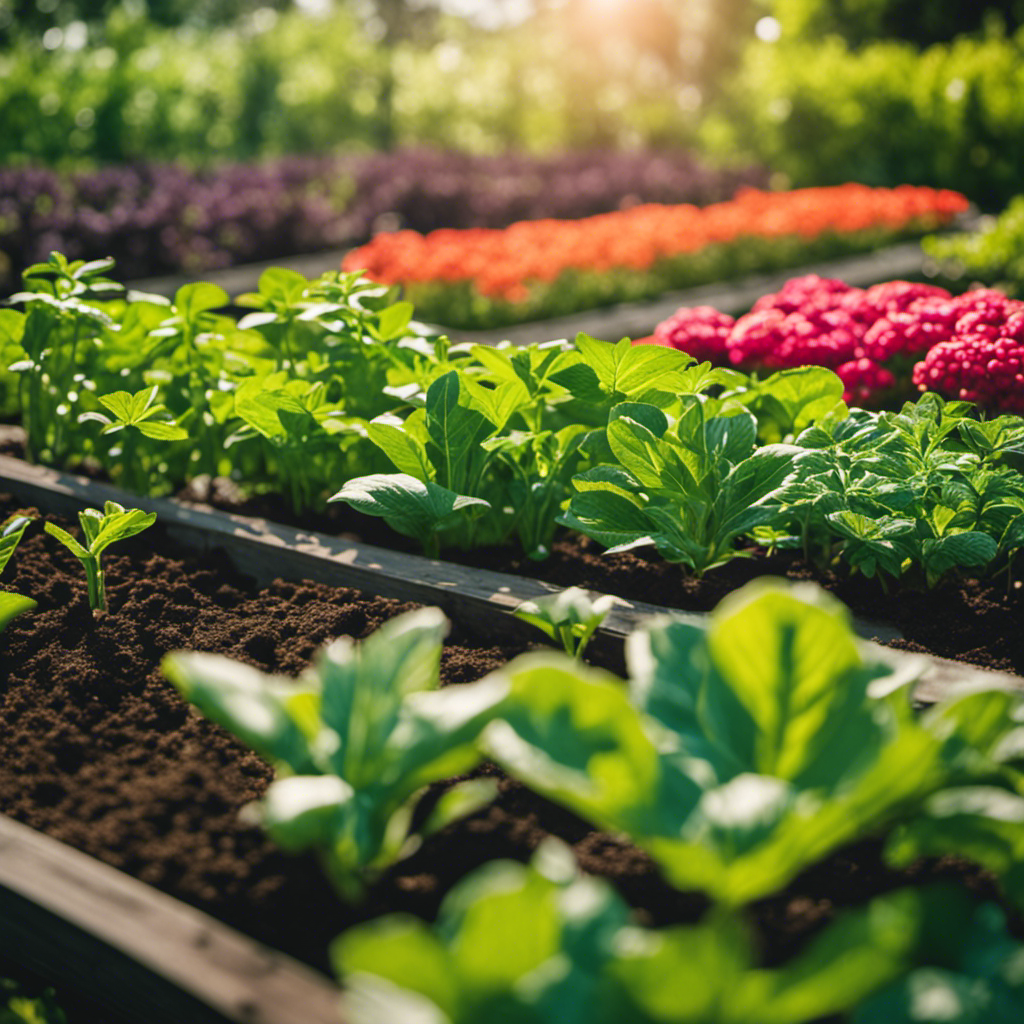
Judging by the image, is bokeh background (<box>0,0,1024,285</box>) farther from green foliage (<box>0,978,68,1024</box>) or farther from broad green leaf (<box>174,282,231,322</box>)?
green foliage (<box>0,978,68,1024</box>)

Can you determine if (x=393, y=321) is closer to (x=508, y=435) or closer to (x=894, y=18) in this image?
(x=508, y=435)

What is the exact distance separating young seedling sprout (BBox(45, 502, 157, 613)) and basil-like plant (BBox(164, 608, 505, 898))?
800 mm

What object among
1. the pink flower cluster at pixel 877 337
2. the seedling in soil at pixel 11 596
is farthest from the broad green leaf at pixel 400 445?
the pink flower cluster at pixel 877 337

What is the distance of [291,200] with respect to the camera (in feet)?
23.8

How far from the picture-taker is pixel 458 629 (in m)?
1.88

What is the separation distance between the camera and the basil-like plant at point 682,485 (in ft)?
→ 5.90

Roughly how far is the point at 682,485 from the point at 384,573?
0.63 metres

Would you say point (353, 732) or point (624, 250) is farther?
point (624, 250)

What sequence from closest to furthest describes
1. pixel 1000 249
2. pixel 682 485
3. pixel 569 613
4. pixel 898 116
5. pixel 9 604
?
pixel 569 613 < pixel 9 604 < pixel 682 485 < pixel 1000 249 < pixel 898 116

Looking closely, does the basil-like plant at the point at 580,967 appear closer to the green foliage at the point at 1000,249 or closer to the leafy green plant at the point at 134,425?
the leafy green plant at the point at 134,425

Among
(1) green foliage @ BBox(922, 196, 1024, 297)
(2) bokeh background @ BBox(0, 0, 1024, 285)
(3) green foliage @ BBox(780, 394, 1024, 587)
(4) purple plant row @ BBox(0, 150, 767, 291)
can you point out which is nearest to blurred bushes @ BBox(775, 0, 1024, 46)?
(2) bokeh background @ BBox(0, 0, 1024, 285)

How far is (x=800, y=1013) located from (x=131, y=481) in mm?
2176

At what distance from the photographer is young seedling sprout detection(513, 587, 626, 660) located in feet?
4.86

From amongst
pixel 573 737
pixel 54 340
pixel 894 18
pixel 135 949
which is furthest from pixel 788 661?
pixel 894 18
